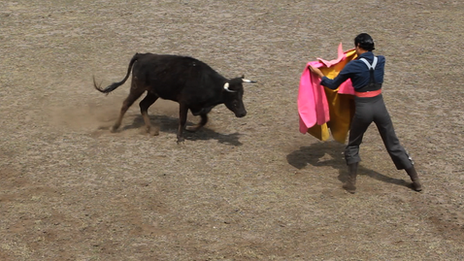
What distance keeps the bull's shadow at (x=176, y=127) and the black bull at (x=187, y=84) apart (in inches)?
12.8

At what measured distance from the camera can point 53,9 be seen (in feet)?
51.3

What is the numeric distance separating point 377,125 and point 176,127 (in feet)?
10.3

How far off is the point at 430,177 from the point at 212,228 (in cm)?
302

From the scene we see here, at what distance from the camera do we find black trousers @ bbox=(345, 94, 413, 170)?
866 cm

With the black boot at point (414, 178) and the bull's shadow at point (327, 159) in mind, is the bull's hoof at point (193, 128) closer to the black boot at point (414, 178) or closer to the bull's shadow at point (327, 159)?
the bull's shadow at point (327, 159)

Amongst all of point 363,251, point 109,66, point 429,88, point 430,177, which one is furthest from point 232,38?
point 363,251

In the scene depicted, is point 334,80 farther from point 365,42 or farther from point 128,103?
point 128,103

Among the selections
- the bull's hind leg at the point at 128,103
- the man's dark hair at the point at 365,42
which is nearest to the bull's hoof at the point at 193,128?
the bull's hind leg at the point at 128,103

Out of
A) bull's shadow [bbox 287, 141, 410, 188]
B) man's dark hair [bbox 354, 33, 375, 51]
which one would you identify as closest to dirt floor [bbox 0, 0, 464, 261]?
bull's shadow [bbox 287, 141, 410, 188]

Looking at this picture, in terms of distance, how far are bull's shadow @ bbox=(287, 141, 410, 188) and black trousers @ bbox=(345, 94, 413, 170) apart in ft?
1.47

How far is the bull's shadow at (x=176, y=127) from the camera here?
10.3 meters

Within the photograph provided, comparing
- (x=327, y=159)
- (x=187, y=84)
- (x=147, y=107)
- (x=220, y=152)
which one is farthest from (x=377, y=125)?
(x=147, y=107)

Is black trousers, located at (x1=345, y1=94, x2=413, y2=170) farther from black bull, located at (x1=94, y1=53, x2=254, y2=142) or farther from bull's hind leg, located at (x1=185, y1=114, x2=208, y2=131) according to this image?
bull's hind leg, located at (x1=185, y1=114, x2=208, y2=131)

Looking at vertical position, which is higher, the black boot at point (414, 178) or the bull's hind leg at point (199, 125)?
the black boot at point (414, 178)
